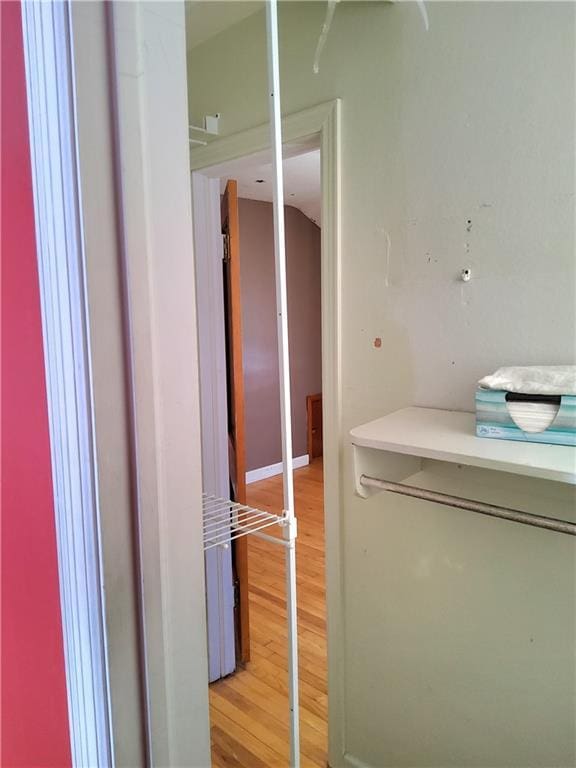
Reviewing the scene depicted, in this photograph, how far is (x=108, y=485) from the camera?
0.50 metres

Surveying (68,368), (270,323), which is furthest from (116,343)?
(270,323)

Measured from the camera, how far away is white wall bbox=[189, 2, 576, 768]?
3.84ft

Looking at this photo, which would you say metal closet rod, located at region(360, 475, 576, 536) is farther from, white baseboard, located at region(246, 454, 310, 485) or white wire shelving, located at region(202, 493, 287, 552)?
white baseboard, located at region(246, 454, 310, 485)

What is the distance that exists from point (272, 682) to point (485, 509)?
1.55 metres

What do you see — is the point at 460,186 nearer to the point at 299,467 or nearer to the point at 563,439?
the point at 563,439

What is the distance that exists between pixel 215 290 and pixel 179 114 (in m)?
1.61

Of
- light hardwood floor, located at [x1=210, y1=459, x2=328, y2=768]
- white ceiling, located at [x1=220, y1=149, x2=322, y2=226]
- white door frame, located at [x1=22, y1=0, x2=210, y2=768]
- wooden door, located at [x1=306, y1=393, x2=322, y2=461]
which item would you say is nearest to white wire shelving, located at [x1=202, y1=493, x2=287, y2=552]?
white door frame, located at [x1=22, y1=0, x2=210, y2=768]

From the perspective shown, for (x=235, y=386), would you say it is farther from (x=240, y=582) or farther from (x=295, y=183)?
(x=295, y=183)

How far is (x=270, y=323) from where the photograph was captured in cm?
462

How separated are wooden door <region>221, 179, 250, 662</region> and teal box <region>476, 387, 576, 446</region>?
4.28 feet

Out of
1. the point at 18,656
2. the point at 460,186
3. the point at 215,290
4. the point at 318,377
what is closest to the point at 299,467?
the point at 318,377

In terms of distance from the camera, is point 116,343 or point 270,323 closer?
point 116,343

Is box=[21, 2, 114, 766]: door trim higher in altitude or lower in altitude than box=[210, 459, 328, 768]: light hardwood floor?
higher

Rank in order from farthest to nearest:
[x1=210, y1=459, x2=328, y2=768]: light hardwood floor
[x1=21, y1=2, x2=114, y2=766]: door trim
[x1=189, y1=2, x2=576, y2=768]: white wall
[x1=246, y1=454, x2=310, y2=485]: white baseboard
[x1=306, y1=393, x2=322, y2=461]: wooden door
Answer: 1. [x1=306, y1=393, x2=322, y2=461]: wooden door
2. [x1=246, y1=454, x2=310, y2=485]: white baseboard
3. [x1=210, y1=459, x2=328, y2=768]: light hardwood floor
4. [x1=189, y1=2, x2=576, y2=768]: white wall
5. [x1=21, y1=2, x2=114, y2=766]: door trim
